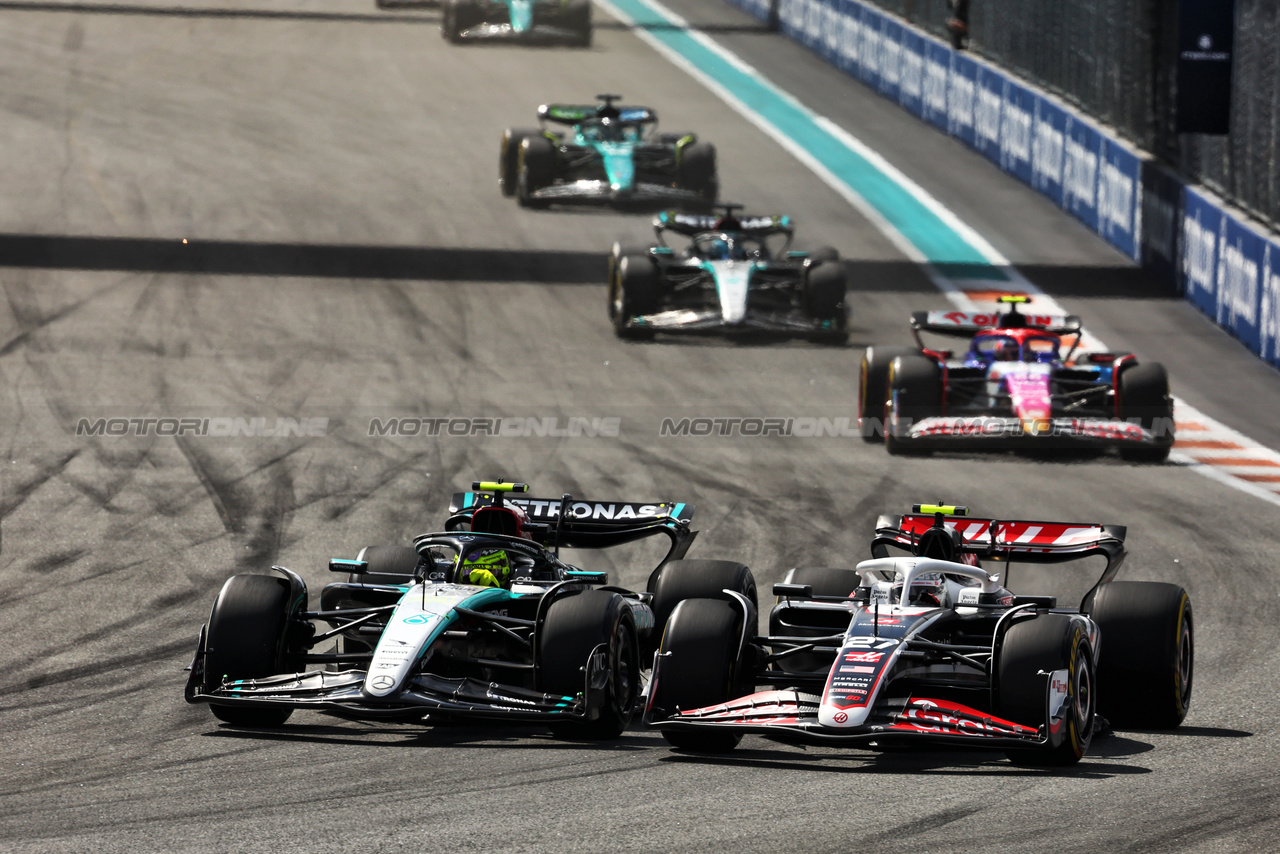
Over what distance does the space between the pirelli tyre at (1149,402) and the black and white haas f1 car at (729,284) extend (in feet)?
17.0

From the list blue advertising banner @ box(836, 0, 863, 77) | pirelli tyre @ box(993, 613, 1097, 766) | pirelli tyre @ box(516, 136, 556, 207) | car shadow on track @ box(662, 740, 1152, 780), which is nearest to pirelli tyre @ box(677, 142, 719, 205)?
pirelli tyre @ box(516, 136, 556, 207)

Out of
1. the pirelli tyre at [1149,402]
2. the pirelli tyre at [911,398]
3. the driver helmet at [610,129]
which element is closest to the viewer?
the pirelli tyre at [1149,402]

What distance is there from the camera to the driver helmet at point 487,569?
12.1 meters

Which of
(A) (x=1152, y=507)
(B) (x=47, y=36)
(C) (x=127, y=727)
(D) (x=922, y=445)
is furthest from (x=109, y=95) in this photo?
(C) (x=127, y=727)

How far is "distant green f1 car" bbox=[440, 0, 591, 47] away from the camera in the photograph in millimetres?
44219

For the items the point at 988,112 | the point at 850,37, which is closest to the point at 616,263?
the point at 988,112

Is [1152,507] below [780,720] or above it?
below

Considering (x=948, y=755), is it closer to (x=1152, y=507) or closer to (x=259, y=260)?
(x=1152, y=507)

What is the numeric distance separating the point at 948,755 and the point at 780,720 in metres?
1.03

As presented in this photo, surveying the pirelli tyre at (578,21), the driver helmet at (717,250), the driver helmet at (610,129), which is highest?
the pirelli tyre at (578,21)

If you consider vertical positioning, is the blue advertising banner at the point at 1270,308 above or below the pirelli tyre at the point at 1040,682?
below

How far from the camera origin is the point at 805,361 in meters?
24.7

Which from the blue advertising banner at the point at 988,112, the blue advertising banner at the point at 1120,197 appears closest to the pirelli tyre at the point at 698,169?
the blue advertising banner at the point at 1120,197

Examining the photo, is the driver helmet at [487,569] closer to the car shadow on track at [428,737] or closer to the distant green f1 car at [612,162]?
the car shadow on track at [428,737]
